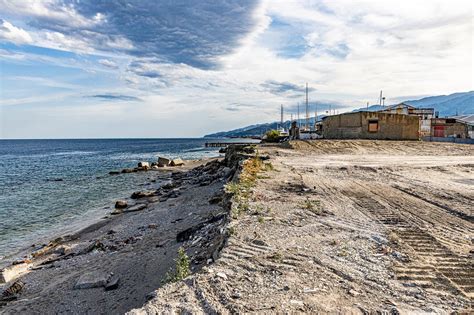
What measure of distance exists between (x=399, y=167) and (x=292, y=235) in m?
14.6

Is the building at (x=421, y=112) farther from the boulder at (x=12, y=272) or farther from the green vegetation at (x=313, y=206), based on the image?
the boulder at (x=12, y=272)

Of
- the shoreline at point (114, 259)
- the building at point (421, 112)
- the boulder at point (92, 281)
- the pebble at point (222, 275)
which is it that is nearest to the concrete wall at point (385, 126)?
the building at point (421, 112)

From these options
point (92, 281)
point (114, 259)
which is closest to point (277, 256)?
point (92, 281)

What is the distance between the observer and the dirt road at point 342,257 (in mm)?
4609

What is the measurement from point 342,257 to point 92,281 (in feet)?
18.4

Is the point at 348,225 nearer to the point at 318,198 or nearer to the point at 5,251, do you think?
the point at 318,198

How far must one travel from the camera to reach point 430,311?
4.42 m

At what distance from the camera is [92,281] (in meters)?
8.02

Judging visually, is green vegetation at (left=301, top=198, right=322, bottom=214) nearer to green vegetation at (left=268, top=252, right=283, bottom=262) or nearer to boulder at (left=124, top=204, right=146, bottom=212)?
green vegetation at (left=268, top=252, right=283, bottom=262)

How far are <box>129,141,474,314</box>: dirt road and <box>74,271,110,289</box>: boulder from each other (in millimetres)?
3176

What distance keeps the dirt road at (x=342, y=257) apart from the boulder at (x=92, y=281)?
10.4ft

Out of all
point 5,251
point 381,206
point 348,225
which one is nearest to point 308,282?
point 348,225

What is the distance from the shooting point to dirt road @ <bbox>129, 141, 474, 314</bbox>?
461cm

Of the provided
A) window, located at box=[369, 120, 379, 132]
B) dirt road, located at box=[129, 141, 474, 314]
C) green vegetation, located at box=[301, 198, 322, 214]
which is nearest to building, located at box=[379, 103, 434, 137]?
window, located at box=[369, 120, 379, 132]
